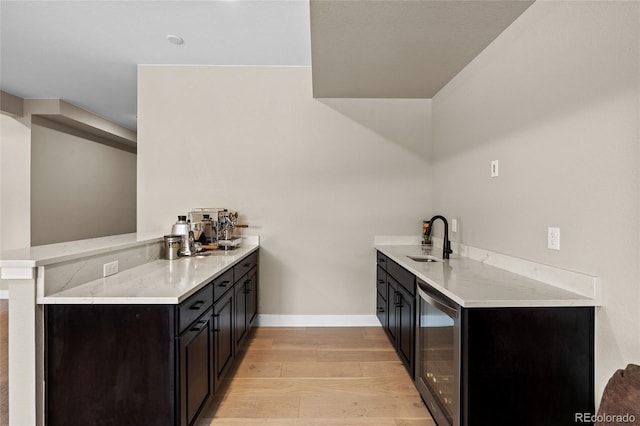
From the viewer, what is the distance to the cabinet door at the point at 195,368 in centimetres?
141

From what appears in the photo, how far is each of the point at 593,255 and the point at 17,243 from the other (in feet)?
20.5

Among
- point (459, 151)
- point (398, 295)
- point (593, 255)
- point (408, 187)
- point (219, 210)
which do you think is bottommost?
point (398, 295)

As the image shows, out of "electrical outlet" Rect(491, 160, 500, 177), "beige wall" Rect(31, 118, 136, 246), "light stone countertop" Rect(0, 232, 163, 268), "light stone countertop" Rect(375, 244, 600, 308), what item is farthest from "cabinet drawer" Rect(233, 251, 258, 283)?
"beige wall" Rect(31, 118, 136, 246)

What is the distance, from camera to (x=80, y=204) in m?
5.21

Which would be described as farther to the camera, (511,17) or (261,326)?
(261,326)

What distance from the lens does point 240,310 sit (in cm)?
251

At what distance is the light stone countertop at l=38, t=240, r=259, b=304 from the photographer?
4.44 feet

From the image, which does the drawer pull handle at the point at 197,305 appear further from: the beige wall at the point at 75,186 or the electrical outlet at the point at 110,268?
the beige wall at the point at 75,186

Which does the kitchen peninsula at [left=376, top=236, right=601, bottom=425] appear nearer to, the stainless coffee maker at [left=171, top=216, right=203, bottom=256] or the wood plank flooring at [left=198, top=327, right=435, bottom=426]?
the wood plank flooring at [left=198, top=327, right=435, bottom=426]

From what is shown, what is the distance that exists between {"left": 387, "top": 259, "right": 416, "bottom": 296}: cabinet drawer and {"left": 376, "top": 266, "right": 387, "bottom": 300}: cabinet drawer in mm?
200

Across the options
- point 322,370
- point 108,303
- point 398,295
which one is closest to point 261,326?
point 322,370

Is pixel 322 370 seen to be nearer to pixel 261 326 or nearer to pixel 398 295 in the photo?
pixel 398 295

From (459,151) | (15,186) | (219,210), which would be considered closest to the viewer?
(459,151)

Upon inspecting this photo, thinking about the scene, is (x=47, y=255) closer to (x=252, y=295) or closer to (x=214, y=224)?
(x=214, y=224)
